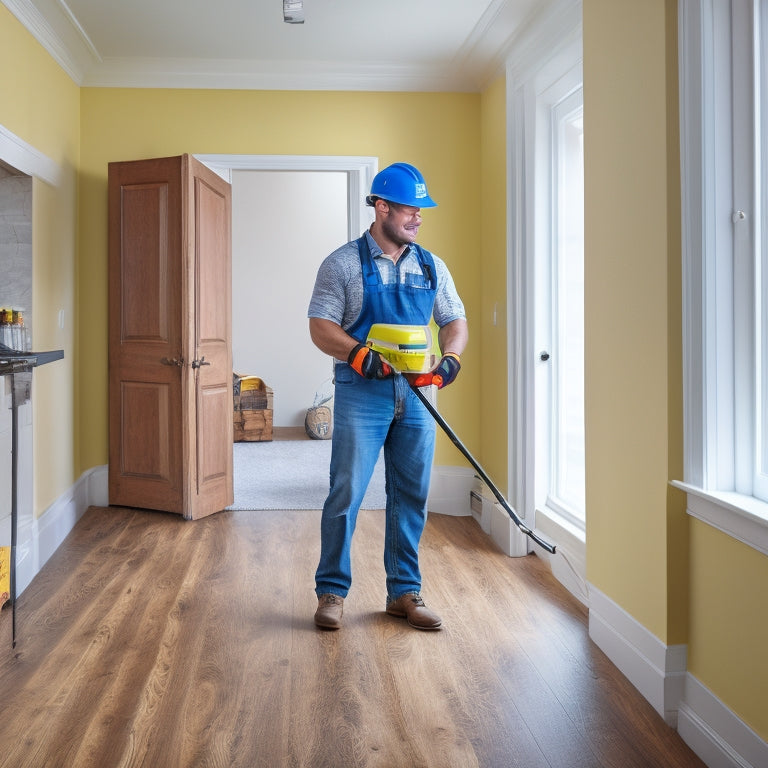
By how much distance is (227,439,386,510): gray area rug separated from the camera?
5102 mm

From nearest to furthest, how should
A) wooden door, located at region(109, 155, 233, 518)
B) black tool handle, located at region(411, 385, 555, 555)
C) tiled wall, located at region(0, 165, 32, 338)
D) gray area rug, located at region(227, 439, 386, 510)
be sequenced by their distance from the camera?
black tool handle, located at region(411, 385, 555, 555) < tiled wall, located at region(0, 165, 32, 338) < wooden door, located at region(109, 155, 233, 518) < gray area rug, located at region(227, 439, 386, 510)

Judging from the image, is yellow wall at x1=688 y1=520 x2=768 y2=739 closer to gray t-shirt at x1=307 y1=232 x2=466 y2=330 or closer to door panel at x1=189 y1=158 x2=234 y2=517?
gray t-shirt at x1=307 y1=232 x2=466 y2=330

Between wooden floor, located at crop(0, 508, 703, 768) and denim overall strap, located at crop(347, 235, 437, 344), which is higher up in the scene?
denim overall strap, located at crop(347, 235, 437, 344)

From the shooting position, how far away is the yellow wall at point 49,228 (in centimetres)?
366

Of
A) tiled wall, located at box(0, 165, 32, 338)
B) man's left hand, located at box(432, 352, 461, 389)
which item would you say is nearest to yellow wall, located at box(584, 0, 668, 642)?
man's left hand, located at box(432, 352, 461, 389)

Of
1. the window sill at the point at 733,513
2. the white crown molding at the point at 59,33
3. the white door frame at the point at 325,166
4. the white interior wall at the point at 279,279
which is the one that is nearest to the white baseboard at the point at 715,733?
the window sill at the point at 733,513

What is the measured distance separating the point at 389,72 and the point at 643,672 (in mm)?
3785

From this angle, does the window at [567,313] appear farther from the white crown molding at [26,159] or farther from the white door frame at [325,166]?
the white crown molding at [26,159]

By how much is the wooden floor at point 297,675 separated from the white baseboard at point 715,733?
0.06 m

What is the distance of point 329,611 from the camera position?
115 inches

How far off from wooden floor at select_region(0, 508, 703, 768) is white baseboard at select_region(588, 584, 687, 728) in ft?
0.13

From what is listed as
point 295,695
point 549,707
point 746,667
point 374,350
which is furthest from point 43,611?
point 746,667

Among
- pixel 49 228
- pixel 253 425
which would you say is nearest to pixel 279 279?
pixel 253 425

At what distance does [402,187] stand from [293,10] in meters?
1.37
